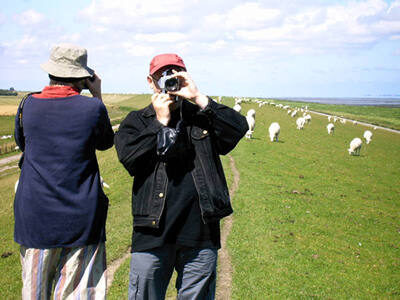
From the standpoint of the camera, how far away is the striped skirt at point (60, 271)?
9.61 ft

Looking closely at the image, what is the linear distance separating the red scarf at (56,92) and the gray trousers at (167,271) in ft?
5.21

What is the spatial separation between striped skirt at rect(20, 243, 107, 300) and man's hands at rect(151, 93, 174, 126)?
52.2 inches

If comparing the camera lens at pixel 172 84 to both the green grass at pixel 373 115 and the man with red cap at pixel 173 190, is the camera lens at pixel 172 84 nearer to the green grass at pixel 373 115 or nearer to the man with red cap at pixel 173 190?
the man with red cap at pixel 173 190

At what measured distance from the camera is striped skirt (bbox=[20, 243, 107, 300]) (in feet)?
9.61

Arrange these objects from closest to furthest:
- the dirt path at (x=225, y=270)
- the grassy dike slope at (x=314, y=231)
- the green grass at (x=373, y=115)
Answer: the dirt path at (x=225, y=270) < the grassy dike slope at (x=314, y=231) < the green grass at (x=373, y=115)

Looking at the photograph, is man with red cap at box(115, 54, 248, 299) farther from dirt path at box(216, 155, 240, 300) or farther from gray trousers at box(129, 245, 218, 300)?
dirt path at box(216, 155, 240, 300)

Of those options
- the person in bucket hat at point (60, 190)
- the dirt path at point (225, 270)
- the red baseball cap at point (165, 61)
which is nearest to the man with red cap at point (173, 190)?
the red baseball cap at point (165, 61)

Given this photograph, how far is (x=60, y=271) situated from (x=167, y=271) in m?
0.96


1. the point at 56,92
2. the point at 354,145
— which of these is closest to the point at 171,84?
the point at 56,92

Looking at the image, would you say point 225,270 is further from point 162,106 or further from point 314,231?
point 162,106

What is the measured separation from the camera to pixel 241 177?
50.8 feet

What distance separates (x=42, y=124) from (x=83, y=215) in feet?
2.86

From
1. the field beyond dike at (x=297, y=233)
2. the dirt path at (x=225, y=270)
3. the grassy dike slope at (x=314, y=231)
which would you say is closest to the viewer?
the dirt path at (x=225, y=270)

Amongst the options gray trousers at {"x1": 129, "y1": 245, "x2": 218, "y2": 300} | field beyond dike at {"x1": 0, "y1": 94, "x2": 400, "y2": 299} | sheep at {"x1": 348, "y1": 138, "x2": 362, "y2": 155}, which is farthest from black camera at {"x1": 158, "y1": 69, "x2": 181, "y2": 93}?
sheep at {"x1": 348, "y1": 138, "x2": 362, "y2": 155}
